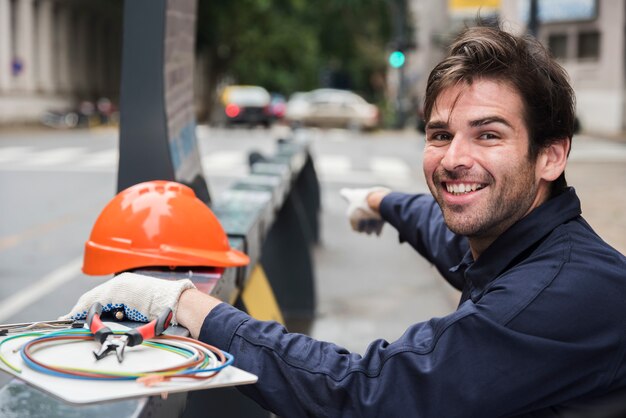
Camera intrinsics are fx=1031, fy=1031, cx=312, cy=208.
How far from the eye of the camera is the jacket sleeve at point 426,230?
3244 millimetres

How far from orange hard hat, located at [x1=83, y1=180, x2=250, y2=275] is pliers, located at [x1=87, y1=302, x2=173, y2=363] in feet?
2.17

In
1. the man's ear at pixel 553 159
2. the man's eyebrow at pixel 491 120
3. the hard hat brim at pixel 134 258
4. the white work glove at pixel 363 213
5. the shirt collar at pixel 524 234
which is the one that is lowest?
the white work glove at pixel 363 213

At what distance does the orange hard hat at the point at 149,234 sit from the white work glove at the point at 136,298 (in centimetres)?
51

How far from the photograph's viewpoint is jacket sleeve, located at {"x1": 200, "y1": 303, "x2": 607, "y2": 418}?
6.43 feet

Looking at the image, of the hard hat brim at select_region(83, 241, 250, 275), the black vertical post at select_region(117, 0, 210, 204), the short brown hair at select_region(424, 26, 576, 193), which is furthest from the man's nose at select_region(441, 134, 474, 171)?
the black vertical post at select_region(117, 0, 210, 204)

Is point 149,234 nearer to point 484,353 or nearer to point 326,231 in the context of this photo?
point 484,353

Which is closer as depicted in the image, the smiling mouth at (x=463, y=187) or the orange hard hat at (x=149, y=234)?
the smiling mouth at (x=463, y=187)

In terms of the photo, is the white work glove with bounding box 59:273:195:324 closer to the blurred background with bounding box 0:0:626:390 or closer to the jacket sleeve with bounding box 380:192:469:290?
the jacket sleeve with bounding box 380:192:469:290

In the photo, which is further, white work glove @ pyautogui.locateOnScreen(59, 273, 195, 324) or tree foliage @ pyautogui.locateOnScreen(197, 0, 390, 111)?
tree foliage @ pyautogui.locateOnScreen(197, 0, 390, 111)

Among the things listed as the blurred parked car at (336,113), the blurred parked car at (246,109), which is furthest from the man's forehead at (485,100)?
the blurred parked car at (246,109)

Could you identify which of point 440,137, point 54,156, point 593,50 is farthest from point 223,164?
point 593,50

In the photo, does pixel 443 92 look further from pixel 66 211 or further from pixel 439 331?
pixel 66 211

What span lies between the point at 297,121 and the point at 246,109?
2656cm

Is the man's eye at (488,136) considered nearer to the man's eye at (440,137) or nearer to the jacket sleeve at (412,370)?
the man's eye at (440,137)
